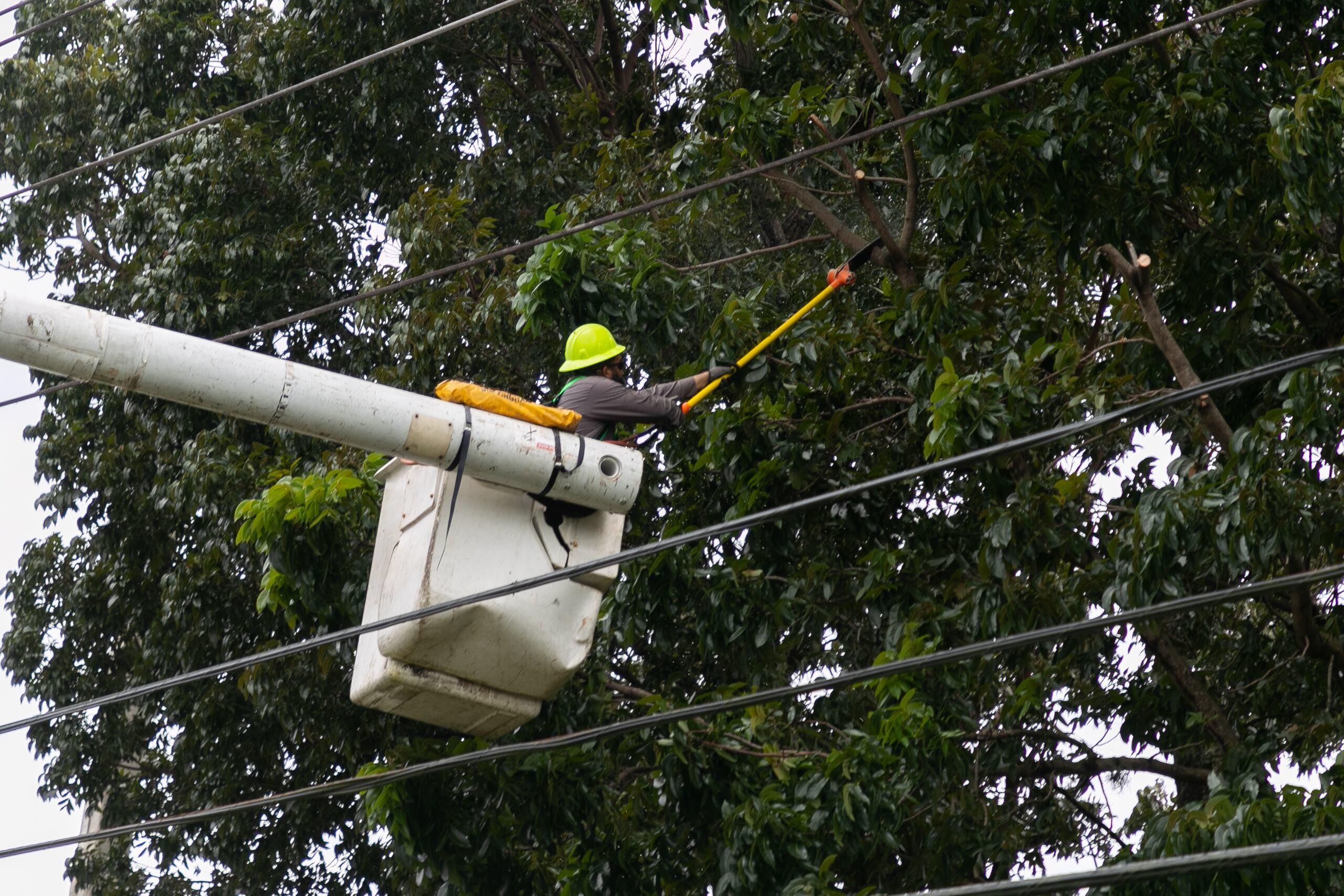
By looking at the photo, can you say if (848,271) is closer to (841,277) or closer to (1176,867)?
(841,277)

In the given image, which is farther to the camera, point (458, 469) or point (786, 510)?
point (458, 469)

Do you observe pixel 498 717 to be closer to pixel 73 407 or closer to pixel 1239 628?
pixel 1239 628

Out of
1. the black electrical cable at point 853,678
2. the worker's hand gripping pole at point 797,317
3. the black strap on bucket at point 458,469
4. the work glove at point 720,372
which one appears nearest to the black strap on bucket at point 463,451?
the black strap on bucket at point 458,469

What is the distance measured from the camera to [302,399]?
5160mm

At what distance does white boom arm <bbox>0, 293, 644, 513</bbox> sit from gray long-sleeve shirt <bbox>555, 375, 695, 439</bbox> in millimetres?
701

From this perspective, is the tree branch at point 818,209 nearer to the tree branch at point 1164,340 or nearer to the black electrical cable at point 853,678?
the tree branch at point 1164,340

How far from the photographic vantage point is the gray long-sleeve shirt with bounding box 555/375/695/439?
6625 millimetres

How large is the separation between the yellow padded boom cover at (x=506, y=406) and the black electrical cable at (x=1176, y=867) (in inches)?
97.1

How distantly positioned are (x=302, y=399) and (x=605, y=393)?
1706 mm

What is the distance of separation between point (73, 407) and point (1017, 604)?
7.44m

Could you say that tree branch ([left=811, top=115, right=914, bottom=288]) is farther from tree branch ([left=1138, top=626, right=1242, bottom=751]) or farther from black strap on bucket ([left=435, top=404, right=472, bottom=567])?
black strap on bucket ([left=435, top=404, right=472, bottom=567])

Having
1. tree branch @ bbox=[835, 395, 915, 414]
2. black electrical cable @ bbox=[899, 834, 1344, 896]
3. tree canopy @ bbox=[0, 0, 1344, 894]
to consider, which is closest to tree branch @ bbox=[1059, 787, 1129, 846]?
tree canopy @ bbox=[0, 0, 1344, 894]

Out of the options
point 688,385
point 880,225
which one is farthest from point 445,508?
point 880,225

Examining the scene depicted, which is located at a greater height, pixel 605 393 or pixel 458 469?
pixel 605 393
